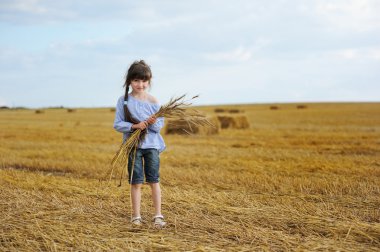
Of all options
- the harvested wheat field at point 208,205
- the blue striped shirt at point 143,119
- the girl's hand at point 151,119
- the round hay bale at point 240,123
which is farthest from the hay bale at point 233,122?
the girl's hand at point 151,119

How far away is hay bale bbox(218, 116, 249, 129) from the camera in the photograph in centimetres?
2277

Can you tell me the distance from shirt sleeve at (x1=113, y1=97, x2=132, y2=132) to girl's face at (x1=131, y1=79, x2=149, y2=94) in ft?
0.68

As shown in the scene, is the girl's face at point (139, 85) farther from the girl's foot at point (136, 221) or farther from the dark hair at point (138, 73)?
the girl's foot at point (136, 221)

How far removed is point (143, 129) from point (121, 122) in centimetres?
25

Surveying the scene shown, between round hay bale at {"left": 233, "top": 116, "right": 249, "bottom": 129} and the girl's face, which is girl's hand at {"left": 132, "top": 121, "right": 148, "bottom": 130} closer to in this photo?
the girl's face

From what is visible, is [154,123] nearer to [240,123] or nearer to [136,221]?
[136,221]

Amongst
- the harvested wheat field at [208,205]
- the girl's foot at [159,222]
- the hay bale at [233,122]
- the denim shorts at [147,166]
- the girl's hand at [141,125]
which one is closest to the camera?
the harvested wheat field at [208,205]

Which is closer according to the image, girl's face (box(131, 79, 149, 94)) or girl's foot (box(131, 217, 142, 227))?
girl's foot (box(131, 217, 142, 227))

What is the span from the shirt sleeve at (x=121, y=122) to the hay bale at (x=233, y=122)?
17554 millimetres

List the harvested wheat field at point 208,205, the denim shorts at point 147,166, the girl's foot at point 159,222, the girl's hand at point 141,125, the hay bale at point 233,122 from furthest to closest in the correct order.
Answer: the hay bale at point 233,122 → the denim shorts at point 147,166 → the girl's hand at point 141,125 → the girl's foot at point 159,222 → the harvested wheat field at point 208,205

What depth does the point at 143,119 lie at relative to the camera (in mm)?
5250

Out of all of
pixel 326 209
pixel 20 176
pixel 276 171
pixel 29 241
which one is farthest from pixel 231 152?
pixel 29 241

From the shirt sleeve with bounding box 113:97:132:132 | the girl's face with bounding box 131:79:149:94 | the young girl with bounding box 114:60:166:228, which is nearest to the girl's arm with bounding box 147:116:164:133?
the young girl with bounding box 114:60:166:228

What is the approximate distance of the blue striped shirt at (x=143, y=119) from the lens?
521cm
